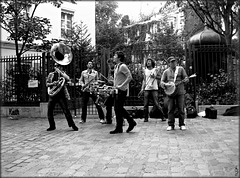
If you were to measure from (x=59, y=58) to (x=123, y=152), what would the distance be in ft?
14.3

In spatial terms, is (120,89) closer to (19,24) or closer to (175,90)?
(175,90)

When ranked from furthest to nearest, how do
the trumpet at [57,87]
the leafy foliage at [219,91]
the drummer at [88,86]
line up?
the leafy foliage at [219,91]
the drummer at [88,86]
the trumpet at [57,87]

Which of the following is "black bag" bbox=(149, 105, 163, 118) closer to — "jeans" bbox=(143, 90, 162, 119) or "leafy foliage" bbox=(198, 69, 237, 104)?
"jeans" bbox=(143, 90, 162, 119)

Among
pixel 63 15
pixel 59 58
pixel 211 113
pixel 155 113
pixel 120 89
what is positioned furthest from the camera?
pixel 63 15

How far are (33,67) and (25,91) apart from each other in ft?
3.60

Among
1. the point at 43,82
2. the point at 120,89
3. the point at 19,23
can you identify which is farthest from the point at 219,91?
the point at 19,23

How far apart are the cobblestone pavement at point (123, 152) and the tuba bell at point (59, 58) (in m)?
1.17

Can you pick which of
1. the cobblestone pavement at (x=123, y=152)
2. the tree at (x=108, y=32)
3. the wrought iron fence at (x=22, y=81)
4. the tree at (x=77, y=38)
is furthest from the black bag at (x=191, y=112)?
the tree at (x=108, y=32)

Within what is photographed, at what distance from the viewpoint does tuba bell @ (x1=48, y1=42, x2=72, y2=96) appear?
827 cm

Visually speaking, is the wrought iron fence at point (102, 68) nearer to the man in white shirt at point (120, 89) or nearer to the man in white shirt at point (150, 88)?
the man in white shirt at point (150, 88)

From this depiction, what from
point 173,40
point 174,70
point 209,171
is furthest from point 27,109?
point 173,40

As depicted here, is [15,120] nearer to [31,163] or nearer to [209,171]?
[31,163]

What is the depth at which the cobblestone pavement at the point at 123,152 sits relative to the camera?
14.8 feet

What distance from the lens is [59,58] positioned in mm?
8984
